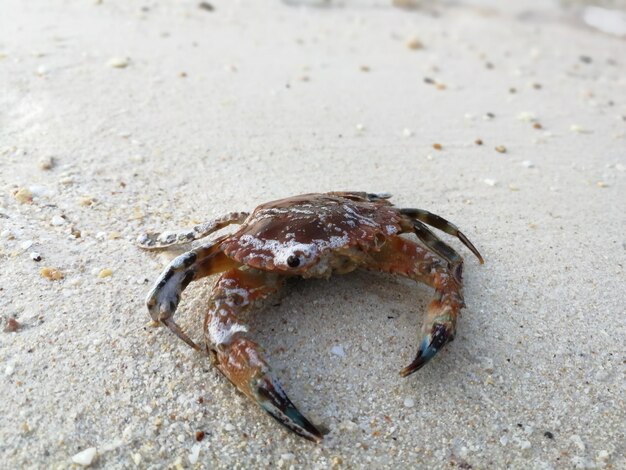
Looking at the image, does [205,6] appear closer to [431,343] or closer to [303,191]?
[303,191]

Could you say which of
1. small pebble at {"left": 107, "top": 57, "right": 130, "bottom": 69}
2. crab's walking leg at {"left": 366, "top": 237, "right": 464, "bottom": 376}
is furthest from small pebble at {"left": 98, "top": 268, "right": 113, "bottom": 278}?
small pebble at {"left": 107, "top": 57, "right": 130, "bottom": 69}

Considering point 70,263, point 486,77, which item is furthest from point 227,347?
point 486,77

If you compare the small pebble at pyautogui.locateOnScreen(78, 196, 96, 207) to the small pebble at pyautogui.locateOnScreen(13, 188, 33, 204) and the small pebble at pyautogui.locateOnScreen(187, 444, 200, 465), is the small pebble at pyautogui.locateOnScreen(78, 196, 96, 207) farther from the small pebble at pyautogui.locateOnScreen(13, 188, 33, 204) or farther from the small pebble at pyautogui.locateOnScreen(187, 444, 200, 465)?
the small pebble at pyautogui.locateOnScreen(187, 444, 200, 465)

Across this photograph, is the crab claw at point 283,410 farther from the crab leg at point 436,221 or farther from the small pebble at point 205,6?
the small pebble at point 205,6

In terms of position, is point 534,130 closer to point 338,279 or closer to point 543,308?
point 543,308

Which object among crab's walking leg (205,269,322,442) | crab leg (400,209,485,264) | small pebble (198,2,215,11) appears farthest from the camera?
small pebble (198,2,215,11)

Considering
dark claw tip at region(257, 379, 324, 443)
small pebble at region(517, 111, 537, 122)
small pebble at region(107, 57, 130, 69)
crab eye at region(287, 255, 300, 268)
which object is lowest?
small pebble at region(517, 111, 537, 122)

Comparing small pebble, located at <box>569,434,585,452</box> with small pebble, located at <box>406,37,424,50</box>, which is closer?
small pebble, located at <box>569,434,585,452</box>
